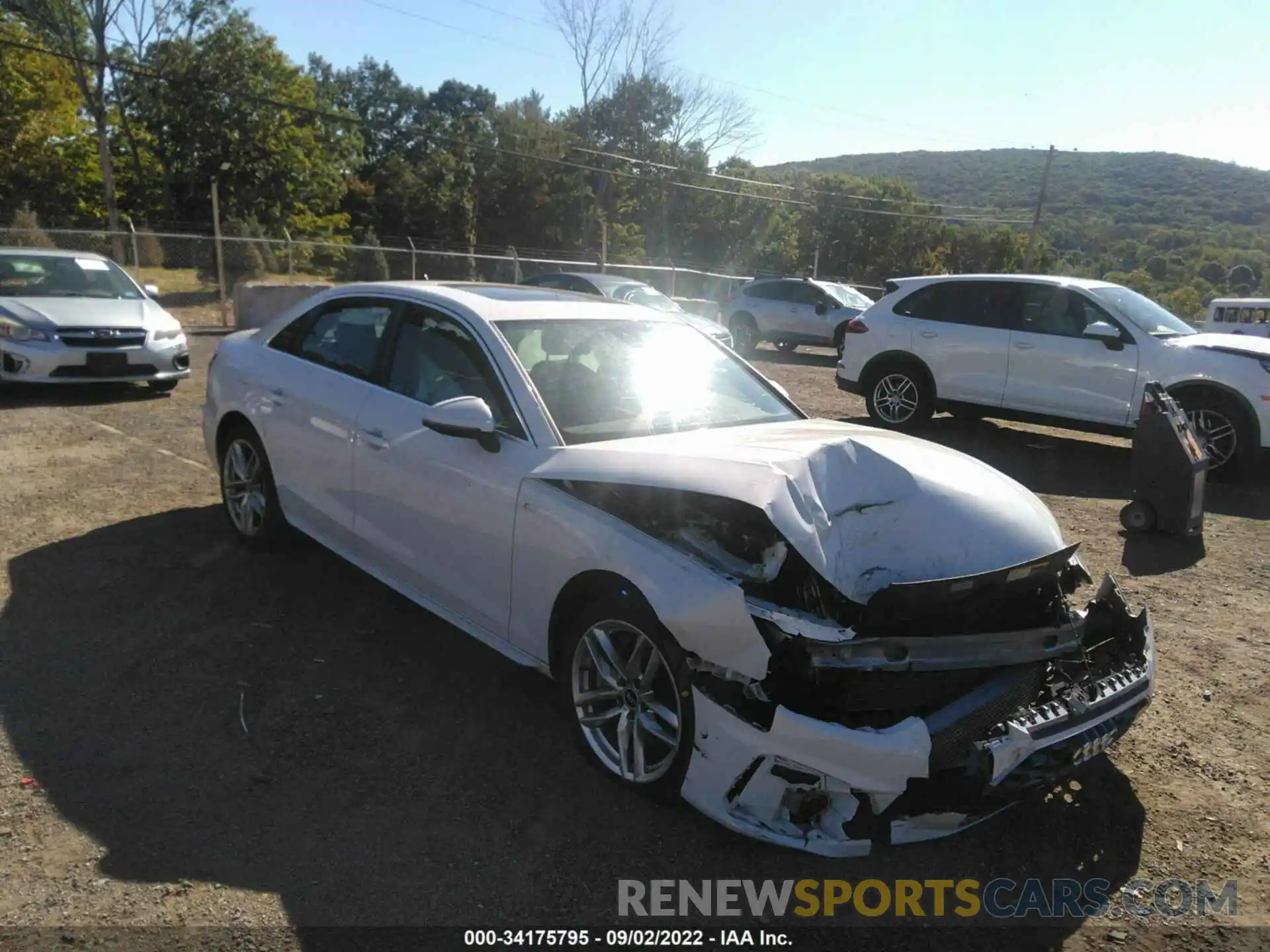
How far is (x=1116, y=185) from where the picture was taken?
78312 millimetres

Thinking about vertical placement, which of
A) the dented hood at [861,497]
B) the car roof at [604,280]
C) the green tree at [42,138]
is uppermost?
the green tree at [42,138]

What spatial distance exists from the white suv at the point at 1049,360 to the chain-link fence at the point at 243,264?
27.9 feet

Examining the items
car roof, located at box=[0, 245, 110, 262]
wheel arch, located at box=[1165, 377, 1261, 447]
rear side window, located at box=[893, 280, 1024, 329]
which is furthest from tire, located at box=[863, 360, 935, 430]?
car roof, located at box=[0, 245, 110, 262]

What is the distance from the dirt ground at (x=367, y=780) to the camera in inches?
108

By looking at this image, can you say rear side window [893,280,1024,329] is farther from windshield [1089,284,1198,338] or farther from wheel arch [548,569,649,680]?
wheel arch [548,569,649,680]

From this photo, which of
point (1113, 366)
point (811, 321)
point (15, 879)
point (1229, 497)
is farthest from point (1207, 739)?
point (811, 321)

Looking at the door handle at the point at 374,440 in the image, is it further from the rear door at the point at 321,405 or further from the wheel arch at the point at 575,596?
the wheel arch at the point at 575,596

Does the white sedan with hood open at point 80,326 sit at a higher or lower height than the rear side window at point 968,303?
lower

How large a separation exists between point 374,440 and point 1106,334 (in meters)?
6.97

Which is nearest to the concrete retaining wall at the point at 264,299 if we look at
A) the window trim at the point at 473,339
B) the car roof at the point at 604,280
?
the car roof at the point at 604,280

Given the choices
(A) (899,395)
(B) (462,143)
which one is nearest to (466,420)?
(A) (899,395)

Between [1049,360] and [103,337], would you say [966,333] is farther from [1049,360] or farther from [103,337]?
[103,337]

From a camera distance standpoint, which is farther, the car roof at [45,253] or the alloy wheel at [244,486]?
the car roof at [45,253]

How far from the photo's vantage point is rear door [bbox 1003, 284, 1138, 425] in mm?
8703
